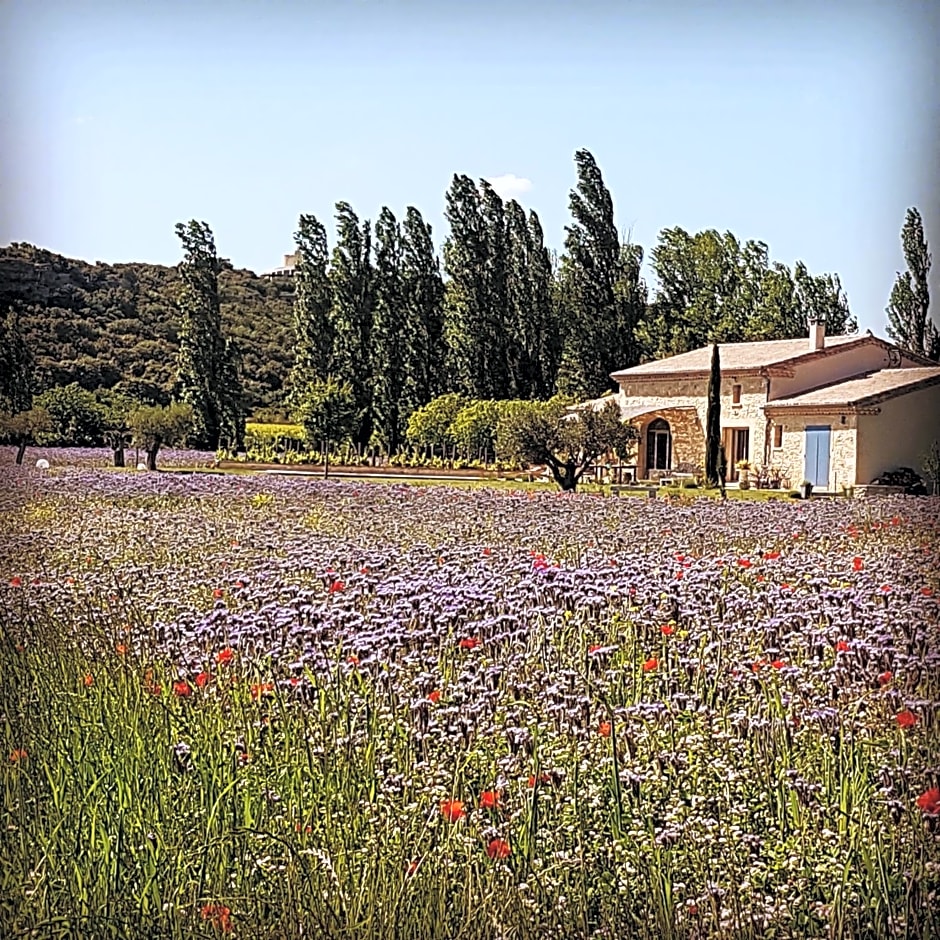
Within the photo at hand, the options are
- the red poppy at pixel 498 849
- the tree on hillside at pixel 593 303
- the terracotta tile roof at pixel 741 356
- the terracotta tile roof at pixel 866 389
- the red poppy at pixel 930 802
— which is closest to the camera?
the red poppy at pixel 498 849

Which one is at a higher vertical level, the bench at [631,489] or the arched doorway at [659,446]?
the arched doorway at [659,446]

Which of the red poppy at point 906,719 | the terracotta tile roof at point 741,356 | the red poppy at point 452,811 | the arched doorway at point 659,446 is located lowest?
the red poppy at point 452,811

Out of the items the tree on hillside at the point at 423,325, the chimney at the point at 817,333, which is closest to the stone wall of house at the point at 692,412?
the chimney at the point at 817,333

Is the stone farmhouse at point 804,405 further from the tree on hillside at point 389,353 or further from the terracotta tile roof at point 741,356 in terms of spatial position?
the tree on hillside at point 389,353

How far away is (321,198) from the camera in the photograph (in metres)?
3.09

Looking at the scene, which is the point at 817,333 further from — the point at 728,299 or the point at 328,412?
the point at 328,412

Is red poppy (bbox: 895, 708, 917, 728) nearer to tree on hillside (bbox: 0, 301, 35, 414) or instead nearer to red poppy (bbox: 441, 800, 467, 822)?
red poppy (bbox: 441, 800, 467, 822)

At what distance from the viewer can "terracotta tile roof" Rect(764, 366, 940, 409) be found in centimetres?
272

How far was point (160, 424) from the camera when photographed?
301 cm

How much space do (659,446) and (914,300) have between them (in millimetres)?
694

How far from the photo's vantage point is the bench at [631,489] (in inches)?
119

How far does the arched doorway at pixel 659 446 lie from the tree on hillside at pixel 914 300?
58 cm

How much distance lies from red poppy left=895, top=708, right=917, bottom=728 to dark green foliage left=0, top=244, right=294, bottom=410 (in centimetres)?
162

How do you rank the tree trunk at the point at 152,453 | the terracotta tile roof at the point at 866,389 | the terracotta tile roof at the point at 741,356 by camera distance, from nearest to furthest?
1. the terracotta tile roof at the point at 866,389
2. the terracotta tile roof at the point at 741,356
3. the tree trunk at the point at 152,453
